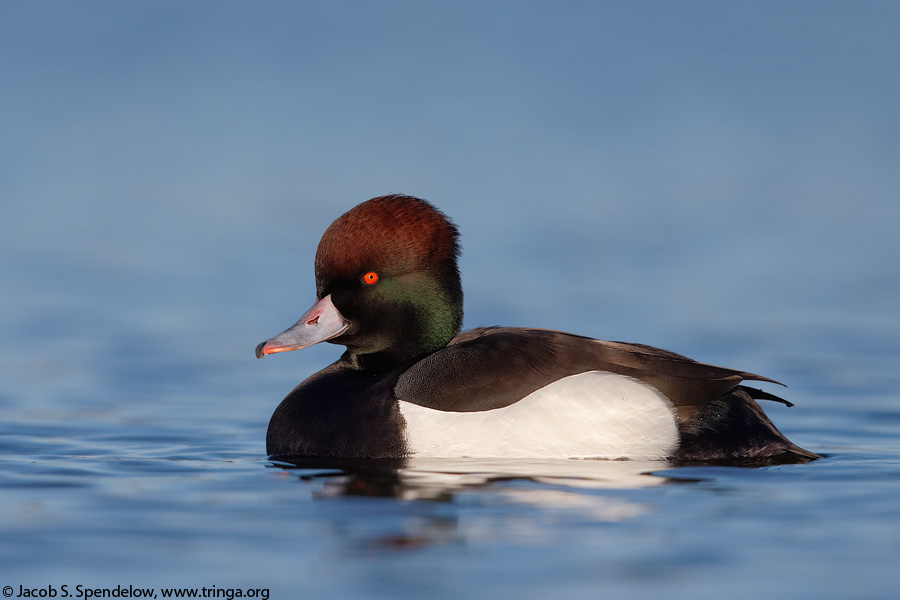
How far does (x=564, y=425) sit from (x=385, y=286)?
997mm

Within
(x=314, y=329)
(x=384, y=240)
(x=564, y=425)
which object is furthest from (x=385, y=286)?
(x=564, y=425)

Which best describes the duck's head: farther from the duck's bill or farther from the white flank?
the white flank

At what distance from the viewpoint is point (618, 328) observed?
31.2ft

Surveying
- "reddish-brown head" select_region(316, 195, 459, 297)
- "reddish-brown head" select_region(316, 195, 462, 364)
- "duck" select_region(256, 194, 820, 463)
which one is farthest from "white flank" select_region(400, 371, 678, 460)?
"reddish-brown head" select_region(316, 195, 459, 297)

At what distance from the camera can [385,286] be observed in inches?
232

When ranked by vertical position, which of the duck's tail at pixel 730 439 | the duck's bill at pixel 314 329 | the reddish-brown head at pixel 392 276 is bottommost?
the duck's tail at pixel 730 439

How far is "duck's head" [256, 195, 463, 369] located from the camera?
5.81 metres

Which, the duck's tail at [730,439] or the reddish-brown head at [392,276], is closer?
the duck's tail at [730,439]

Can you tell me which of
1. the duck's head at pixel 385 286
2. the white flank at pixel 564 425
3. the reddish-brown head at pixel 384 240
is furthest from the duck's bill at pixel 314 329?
the white flank at pixel 564 425

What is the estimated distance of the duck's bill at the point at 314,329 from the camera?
5820 mm

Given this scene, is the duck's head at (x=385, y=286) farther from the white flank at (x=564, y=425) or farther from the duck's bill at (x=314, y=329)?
the white flank at (x=564, y=425)

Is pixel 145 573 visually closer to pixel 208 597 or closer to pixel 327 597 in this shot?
pixel 208 597

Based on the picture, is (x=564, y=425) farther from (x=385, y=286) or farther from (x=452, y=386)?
(x=385, y=286)

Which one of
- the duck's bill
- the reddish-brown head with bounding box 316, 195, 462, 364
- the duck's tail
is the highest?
the reddish-brown head with bounding box 316, 195, 462, 364
